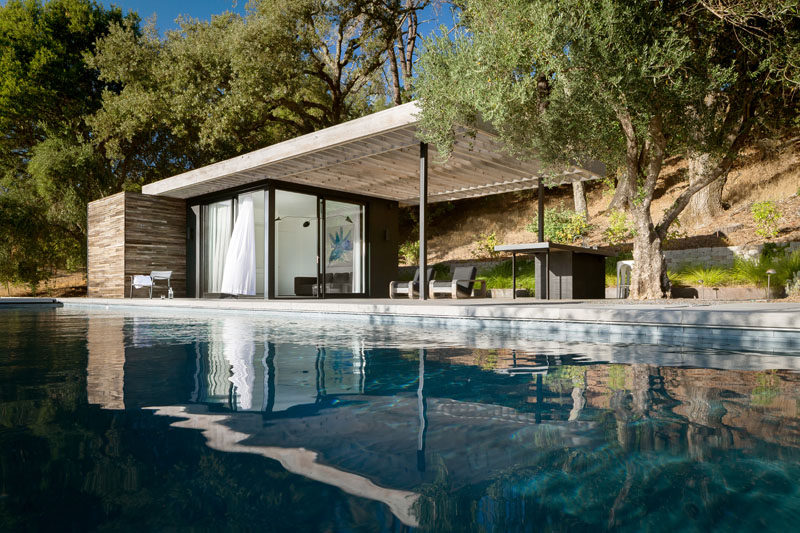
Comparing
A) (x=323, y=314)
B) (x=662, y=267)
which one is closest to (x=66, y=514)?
(x=323, y=314)

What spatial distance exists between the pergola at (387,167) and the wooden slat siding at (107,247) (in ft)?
3.60

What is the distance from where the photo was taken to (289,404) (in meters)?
2.29

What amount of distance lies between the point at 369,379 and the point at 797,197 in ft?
40.4

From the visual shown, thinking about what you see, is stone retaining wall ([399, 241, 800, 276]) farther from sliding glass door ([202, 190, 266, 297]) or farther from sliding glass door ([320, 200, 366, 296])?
sliding glass door ([202, 190, 266, 297])

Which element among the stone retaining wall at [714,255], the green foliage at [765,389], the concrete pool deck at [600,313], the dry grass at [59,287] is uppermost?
the stone retaining wall at [714,255]

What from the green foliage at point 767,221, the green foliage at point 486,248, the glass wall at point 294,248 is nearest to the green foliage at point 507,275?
the green foliage at point 486,248

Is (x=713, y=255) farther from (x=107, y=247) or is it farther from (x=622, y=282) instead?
(x=107, y=247)

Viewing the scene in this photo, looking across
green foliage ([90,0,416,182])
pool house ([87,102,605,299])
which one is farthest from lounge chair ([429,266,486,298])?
green foliage ([90,0,416,182])

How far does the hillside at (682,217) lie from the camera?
35.3ft

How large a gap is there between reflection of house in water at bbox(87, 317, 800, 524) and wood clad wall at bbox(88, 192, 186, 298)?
954 cm

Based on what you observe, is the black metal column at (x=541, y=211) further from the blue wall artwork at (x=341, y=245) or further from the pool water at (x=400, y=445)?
the pool water at (x=400, y=445)

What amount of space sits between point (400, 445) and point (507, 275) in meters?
11.8

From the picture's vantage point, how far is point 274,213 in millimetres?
10633

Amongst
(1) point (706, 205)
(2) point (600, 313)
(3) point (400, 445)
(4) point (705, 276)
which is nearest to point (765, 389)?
(3) point (400, 445)
